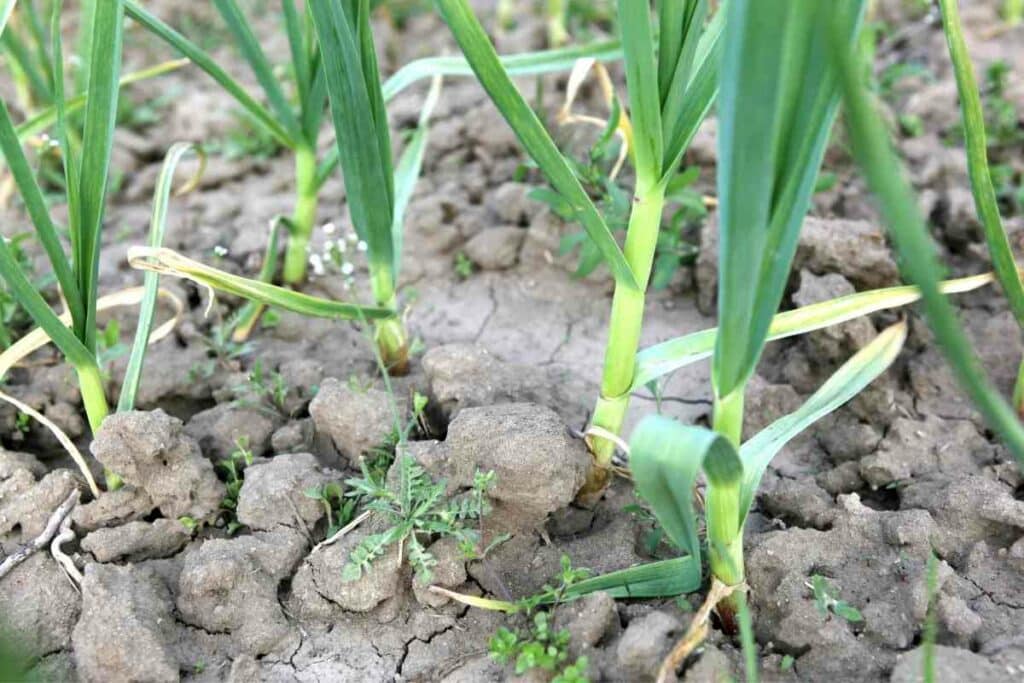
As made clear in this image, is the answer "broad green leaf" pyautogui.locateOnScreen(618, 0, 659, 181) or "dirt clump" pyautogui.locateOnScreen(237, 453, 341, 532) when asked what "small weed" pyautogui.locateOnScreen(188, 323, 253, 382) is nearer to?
"dirt clump" pyautogui.locateOnScreen(237, 453, 341, 532)

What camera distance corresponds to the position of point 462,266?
2.22 m

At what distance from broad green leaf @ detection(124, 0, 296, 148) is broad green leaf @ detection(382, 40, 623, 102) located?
0.77 ft

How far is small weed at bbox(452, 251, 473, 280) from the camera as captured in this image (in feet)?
7.29

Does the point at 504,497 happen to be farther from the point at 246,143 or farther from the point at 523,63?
the point at 246,143

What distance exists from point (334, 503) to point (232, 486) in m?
0.17

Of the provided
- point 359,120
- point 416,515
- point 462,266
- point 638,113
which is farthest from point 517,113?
point 462,266

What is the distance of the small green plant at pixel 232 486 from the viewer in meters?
1.65

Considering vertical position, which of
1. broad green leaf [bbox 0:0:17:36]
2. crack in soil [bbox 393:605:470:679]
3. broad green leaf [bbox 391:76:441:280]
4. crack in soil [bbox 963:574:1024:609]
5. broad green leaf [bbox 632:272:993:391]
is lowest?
crack in soil [bbox 393:605:470:679]

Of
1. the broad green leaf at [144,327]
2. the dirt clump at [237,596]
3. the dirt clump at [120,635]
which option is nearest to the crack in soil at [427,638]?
the dirt clump at [237,596]

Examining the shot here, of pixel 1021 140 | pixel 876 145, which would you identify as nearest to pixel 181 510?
pixel 876 145

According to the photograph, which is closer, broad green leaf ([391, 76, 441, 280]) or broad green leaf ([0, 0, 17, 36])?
broad green leaf ([0, 0, 17, 36])

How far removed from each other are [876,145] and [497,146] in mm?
1661

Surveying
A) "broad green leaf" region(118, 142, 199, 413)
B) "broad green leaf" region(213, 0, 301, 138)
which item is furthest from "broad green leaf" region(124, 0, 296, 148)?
"broad green leaf" region(118, 142, 199, 413)

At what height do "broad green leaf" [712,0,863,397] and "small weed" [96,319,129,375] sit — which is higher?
"broad green leaf" [712,0,863,397]
